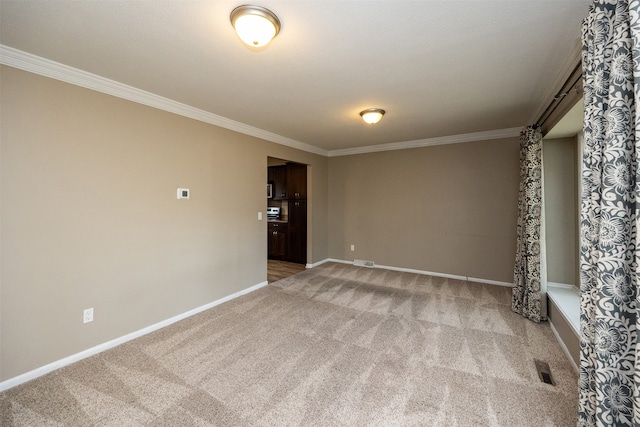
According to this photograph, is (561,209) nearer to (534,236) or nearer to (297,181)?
(534,236)

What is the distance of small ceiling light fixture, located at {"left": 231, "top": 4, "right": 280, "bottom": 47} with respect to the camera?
1.59 m

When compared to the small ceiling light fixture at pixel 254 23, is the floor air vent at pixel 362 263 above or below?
below

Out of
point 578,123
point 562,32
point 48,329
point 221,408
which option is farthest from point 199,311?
point 578,123

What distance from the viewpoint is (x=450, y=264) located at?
15.9ft

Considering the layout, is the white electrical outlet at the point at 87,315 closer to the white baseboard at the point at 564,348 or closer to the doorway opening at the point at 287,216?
the doorway opening at the point at 287,216

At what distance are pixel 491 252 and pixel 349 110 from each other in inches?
136

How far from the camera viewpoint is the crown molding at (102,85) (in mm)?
2053

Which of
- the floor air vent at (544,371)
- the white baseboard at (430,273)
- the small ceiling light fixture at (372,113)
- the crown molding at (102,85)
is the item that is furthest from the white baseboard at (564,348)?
the crown molding at (102,85)

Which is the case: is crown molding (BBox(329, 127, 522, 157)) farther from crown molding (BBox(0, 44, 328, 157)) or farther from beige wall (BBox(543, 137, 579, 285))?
crown molding (BBox(0, 44, 328, 157))

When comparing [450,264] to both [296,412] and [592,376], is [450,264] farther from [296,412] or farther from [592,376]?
[296,412]

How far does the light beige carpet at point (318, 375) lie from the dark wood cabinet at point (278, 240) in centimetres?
287

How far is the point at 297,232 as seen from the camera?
6.06m

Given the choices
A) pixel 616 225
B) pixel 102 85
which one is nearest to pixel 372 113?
pixel 616 225

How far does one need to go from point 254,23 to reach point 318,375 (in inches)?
102
